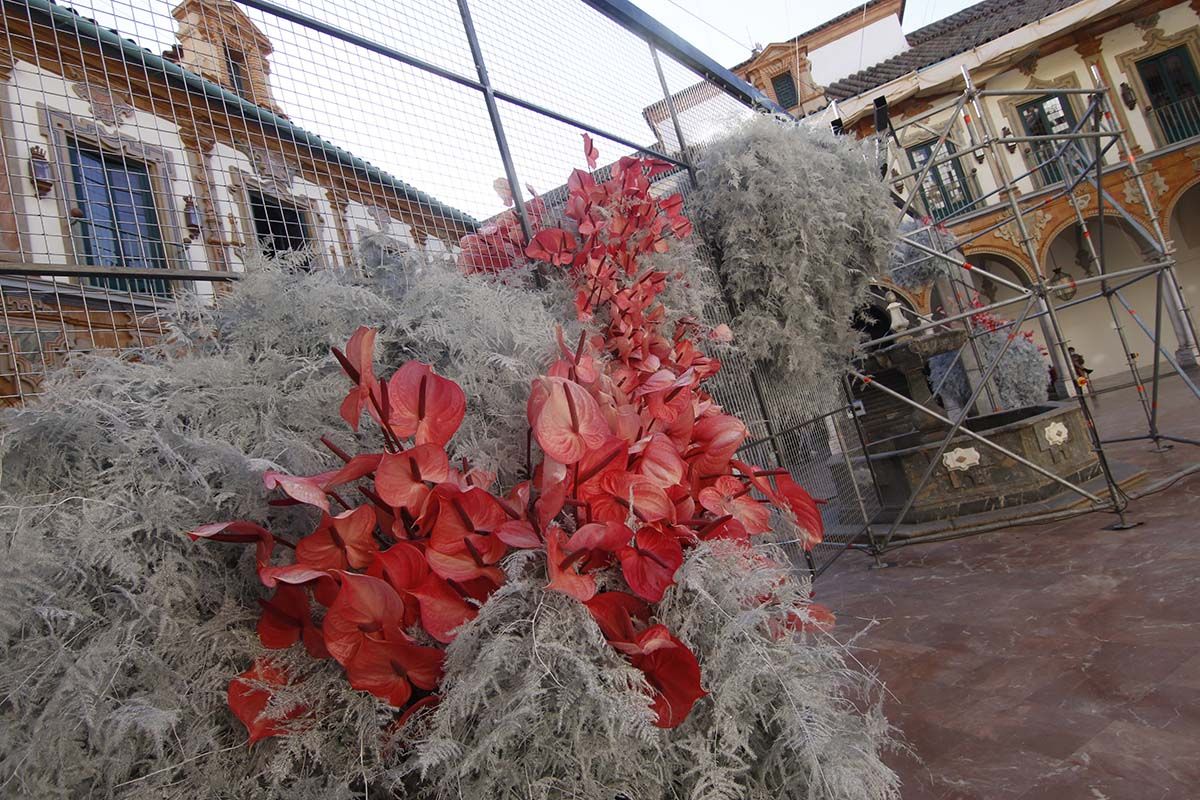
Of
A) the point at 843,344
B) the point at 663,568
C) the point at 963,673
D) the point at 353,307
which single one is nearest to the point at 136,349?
the point at 353,307

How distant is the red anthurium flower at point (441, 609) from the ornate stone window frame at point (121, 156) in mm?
872

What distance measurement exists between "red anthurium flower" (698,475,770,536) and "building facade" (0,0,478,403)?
69 centimetres

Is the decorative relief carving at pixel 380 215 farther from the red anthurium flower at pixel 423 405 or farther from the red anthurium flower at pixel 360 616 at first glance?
the red anthurium flower at pixel 360 616

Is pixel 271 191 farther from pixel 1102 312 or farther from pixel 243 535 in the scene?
pixel 1102 312

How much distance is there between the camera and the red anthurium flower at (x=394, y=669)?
1.77ft

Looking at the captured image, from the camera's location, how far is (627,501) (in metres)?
0.61

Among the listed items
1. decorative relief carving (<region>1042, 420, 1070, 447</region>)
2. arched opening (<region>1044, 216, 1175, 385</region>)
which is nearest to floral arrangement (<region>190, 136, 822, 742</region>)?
decorative relief carving (<region>1042, 420, 1070, 447</region>)

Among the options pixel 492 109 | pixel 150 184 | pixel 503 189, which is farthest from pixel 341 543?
pixel 492 109

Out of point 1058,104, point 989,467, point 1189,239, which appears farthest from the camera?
point 1189,239

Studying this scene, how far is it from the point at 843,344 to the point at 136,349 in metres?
2.78

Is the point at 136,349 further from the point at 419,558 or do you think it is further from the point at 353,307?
the point at 419,558

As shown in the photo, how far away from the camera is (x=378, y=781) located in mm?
580

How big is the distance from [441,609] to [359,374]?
225 millimetres

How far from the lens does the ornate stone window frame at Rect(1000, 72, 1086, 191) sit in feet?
49.8
